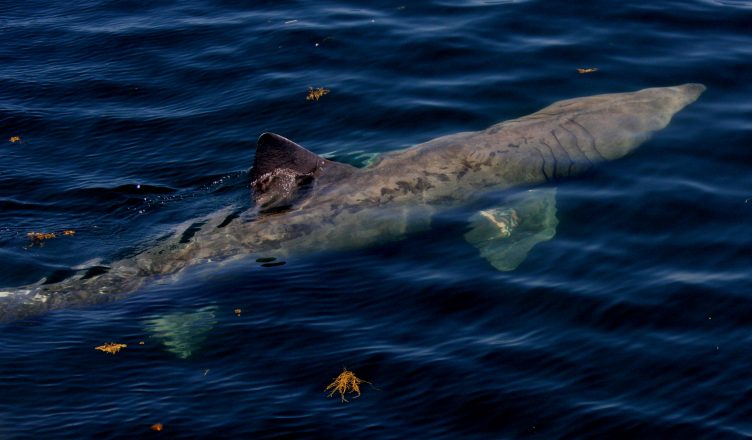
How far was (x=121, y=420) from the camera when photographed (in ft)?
29.7

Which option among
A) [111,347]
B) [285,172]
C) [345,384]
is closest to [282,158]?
[285,172]

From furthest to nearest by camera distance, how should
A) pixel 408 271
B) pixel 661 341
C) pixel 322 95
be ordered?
pixel 322 95
pixel 408 271
pixel 661 341

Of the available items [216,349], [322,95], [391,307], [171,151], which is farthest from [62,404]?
[322,95]

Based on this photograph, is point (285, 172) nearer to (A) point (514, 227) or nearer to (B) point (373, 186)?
(B) point (373, 186)

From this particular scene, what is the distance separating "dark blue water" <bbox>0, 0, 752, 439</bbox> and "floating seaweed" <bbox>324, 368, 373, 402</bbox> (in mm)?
109

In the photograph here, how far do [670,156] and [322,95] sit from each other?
200 inches

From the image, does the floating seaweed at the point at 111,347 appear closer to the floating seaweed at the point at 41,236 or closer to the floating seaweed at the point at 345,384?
the floating seaweed at the point at 345,384

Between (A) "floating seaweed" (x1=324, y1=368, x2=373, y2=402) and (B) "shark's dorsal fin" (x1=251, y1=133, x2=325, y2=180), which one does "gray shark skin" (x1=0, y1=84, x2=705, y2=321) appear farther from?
(A) "floating seaweed" (x1=324, y1=368, x2=373, y2=402)

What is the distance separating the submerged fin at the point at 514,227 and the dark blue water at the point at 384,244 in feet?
0.57

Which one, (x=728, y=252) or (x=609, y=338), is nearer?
(x=609, y=338)

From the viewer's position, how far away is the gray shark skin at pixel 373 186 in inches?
459

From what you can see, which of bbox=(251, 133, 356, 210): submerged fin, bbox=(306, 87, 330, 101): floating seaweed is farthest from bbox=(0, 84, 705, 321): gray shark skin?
bbox=(306, 87, 330, 101): floating seaweed

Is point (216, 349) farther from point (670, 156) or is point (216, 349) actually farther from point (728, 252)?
point (670, 156)

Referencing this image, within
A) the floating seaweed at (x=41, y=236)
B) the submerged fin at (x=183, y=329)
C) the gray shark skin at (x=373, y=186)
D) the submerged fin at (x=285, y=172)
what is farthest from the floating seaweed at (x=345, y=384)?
the floating seaweed at (x=41, y=236)
